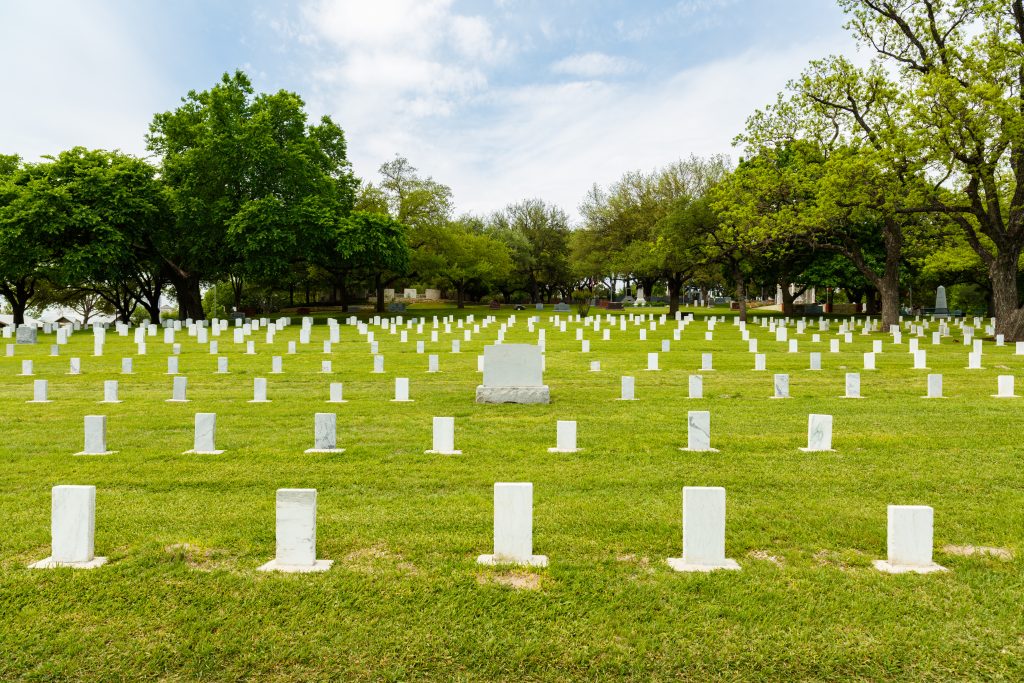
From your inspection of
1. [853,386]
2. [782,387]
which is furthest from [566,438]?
[853,386]

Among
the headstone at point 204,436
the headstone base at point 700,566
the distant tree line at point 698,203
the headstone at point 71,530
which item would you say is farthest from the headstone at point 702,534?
the distant tree line at point 698,203

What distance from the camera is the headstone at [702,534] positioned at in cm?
420

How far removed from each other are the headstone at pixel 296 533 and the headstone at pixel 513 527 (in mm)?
1139

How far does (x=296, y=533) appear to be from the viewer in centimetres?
423

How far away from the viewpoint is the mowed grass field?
3.26m

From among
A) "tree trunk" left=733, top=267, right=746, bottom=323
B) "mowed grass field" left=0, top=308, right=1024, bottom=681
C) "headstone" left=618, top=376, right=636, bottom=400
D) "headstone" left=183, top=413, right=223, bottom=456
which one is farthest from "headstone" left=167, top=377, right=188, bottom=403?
"tree trunk" left=733, top=267, right=746, bottom=323

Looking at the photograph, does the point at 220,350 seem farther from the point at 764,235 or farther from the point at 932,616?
the point at 764,235

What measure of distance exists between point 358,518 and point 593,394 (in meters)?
7.73

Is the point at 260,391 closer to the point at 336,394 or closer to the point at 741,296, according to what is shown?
the point at 336,394

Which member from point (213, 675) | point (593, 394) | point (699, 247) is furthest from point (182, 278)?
point (213, 675)

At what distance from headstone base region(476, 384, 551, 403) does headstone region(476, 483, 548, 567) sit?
22.8 ft

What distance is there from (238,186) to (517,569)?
131 feet

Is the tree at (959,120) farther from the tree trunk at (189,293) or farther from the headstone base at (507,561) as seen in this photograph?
the tree trunk at (189,293)

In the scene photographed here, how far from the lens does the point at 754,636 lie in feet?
11.1
